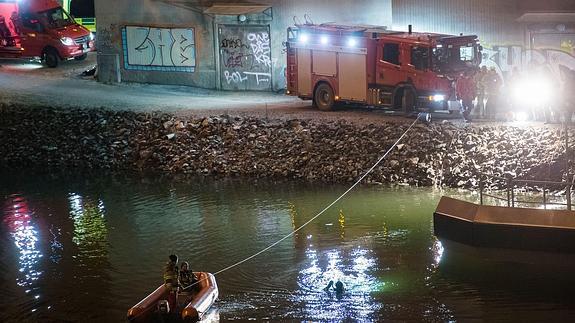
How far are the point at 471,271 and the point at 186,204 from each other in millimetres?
9840

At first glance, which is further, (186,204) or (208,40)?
(208,40)

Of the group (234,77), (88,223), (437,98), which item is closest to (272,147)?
(437,98)

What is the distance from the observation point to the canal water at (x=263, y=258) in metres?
17.5

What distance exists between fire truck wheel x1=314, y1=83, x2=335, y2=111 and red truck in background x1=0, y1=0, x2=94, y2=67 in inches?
570

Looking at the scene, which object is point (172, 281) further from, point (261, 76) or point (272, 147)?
point (261, 76)

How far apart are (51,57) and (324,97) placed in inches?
633

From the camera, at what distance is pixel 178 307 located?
659 inches

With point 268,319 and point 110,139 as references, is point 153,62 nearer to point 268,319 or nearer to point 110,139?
point 110,139

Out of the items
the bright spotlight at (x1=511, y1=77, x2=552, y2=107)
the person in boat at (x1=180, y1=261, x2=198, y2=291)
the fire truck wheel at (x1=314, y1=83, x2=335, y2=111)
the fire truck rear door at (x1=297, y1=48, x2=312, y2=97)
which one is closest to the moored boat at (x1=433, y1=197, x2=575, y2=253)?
the person in boat at (x1=180, y1=261, x2=198, y2=291)

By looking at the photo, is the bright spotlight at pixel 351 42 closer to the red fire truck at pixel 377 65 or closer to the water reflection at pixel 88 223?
the red fire truck at pixel 377 65

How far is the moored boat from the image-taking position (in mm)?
19062

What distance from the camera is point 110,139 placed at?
1268 inches

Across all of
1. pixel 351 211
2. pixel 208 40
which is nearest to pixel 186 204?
pixel 351 211

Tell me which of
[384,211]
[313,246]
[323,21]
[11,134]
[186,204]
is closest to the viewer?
[313,246]
